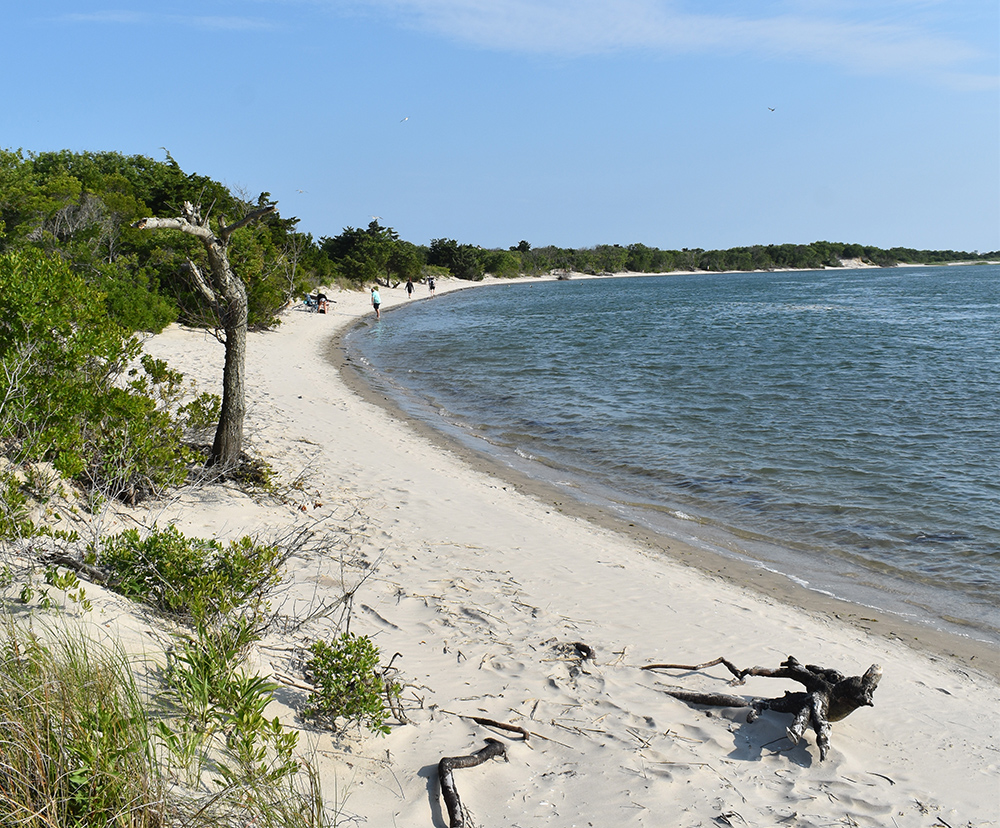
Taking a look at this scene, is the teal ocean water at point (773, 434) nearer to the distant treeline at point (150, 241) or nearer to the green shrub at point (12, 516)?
the distant treeline at point (150, 241)

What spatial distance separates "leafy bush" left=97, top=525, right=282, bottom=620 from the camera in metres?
4.36

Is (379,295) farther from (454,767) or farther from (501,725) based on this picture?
(454,767)

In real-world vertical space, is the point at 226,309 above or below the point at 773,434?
above

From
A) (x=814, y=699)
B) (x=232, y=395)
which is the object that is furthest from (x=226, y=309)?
(x=814, y=699)

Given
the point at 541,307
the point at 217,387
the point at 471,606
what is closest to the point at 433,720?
the point at 471,606

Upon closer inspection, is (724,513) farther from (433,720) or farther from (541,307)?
(541,307)

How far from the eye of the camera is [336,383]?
19594mm

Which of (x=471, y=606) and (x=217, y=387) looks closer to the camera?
(x=471, y=606)

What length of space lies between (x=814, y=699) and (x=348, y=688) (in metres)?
2.83

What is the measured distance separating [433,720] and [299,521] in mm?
4177

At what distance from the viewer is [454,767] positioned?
3559 millimetres

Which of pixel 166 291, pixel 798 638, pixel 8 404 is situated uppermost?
pixel 166 291

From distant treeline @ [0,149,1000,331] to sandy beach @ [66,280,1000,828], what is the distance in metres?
3.25

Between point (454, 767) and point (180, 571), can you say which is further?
point (180, 571)
